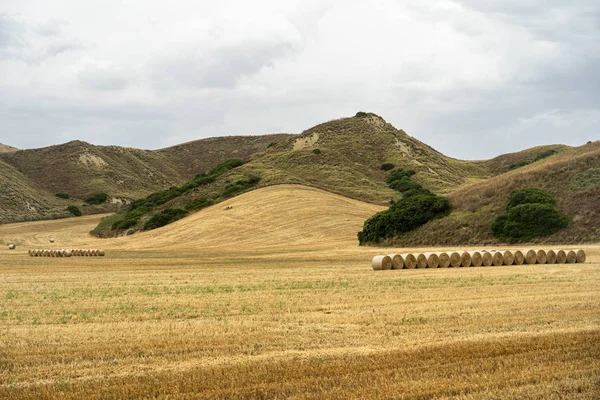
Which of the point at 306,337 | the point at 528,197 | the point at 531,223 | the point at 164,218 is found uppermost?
the point at 164,218

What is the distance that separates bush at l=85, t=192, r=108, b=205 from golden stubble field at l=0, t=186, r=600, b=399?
3627 inches

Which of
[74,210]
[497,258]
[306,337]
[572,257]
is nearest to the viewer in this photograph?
[306,337]

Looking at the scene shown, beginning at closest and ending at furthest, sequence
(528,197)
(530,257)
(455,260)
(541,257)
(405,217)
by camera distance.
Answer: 1. (455,260)
2. (530,257)
3. (541,257)
4. (528,197)
5. (405,217)

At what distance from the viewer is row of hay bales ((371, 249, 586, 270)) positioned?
99.7 feet

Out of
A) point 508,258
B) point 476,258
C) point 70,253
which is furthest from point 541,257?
point 70,253

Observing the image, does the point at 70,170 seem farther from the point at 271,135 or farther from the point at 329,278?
the point at 329,278

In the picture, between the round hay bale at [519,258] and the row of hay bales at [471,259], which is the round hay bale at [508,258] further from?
the round hay bale at [519,258]

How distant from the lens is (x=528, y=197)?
1983 inches

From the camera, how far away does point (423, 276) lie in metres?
25.2

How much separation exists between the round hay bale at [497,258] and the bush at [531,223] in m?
16.3

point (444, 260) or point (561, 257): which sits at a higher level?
point (444, 260)

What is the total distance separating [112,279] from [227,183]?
62.5 m

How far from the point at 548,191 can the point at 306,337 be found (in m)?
44.9

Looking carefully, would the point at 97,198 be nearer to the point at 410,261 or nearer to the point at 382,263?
the point at 410,261
